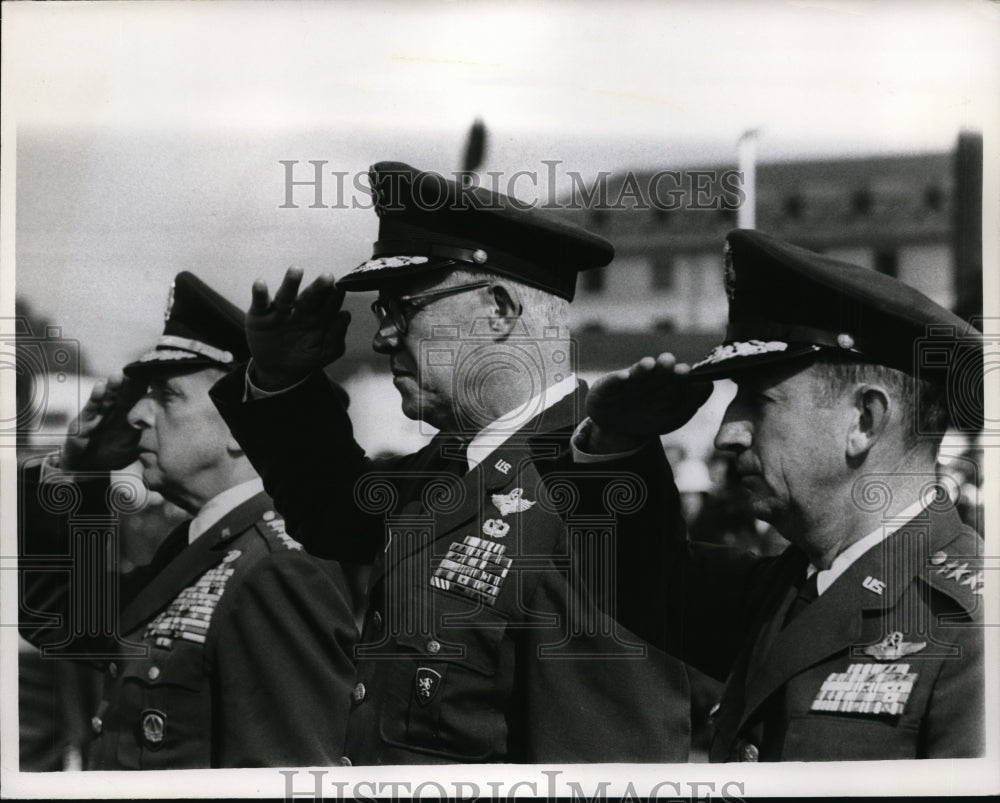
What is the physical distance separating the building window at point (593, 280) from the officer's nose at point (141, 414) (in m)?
1.48

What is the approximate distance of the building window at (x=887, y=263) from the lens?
4.21m

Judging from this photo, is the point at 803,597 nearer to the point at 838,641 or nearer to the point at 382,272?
the point at 838,641

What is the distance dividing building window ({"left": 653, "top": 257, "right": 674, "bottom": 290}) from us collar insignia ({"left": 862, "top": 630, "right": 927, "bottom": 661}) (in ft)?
4.15

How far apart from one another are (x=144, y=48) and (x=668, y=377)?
199 cm

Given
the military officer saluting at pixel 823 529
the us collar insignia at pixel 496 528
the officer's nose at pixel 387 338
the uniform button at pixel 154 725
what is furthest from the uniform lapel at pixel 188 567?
the military officer saluting at pixel 823 529

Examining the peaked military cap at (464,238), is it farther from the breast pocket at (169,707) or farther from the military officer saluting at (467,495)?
the breast pocket at (169,707)

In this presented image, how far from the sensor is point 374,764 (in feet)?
13.6

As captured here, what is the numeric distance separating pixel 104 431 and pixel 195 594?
61 centimetres

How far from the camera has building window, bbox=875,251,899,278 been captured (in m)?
4.21

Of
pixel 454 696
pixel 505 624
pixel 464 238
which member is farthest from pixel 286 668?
pixel 464 238

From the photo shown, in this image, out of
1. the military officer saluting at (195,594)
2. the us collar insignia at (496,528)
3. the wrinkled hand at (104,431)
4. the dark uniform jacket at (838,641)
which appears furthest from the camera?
the wrinkled hand at (104,431)

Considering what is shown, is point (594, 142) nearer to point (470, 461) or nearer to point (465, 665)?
point (470, 461)

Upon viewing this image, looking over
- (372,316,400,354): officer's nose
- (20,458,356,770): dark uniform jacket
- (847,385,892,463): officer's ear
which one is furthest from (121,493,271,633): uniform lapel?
(847,385,892,463): officer's ear

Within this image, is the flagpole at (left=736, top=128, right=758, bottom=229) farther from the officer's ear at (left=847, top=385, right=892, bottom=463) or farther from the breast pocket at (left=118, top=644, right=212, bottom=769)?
the breast pocket at (left=118, top=644, right=212, bottom=769)
